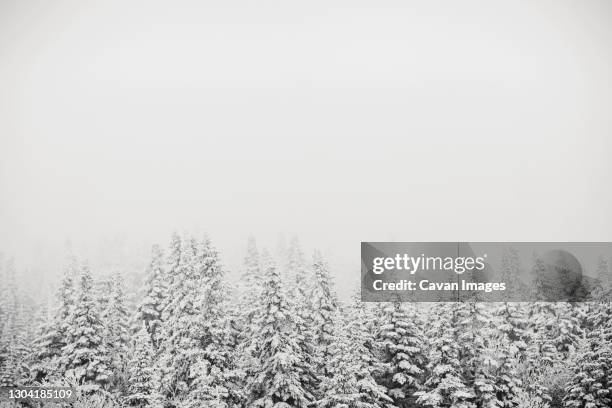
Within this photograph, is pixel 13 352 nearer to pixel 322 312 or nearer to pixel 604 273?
pixel 322 312

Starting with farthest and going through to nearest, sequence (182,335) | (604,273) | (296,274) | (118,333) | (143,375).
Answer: (296,274) < (604,273) < (118,333) < (182,335) < (143,375)

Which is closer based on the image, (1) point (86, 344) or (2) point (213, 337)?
(2) point (213, 337)

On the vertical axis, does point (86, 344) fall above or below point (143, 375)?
above

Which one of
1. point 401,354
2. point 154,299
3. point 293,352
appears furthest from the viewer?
point 154,299

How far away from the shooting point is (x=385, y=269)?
34.0m

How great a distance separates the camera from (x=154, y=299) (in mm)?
37281

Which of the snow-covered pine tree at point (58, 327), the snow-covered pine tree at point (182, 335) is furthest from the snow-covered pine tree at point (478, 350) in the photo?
the snow-covered pine tree at point (58, 327)

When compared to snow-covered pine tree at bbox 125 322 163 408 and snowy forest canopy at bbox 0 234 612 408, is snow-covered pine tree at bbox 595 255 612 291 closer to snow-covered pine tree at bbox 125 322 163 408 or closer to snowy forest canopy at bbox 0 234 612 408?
snowy forest canopy at bbox 0 234 612 408

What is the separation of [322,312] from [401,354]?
5.88m

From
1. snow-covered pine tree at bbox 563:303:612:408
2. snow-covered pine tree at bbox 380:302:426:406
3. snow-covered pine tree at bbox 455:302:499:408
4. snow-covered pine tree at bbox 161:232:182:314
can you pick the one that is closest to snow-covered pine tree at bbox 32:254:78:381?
snow-covered pine tree at bbox 161:232:182:314

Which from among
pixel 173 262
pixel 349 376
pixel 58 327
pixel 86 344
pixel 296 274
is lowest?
pixel 349 376

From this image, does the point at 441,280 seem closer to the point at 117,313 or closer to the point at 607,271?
the point at 607,271

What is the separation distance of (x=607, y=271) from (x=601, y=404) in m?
15.9

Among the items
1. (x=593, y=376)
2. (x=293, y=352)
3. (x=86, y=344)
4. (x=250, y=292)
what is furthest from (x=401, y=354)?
(x=86, y=344)
